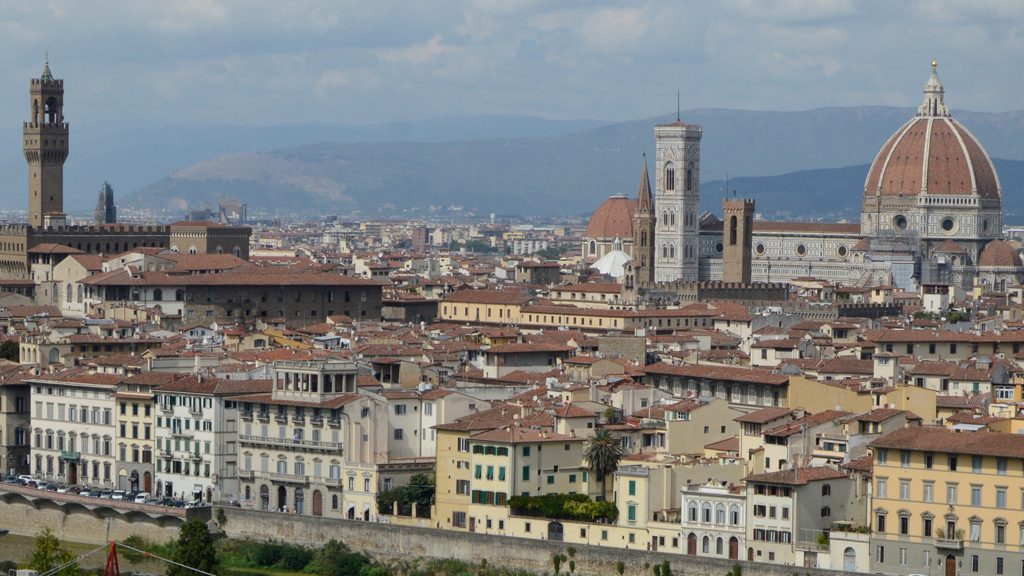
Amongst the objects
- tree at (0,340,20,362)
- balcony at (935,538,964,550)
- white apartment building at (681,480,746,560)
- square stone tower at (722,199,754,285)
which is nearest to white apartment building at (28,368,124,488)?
tree at (0,340,20,362)

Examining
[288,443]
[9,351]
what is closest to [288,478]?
[288,443]

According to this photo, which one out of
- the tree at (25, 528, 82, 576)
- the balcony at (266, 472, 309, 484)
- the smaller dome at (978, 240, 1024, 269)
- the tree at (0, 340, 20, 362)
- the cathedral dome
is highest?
the cathedral dome

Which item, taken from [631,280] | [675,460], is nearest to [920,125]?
[631,280]

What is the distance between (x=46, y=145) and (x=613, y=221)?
68.8 m

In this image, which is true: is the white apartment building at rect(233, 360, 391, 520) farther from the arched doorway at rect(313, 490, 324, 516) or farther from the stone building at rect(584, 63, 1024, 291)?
the stone building at rect(584, 63, 1024, 291)

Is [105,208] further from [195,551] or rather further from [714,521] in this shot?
[714,521]

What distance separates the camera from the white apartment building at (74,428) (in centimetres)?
5819

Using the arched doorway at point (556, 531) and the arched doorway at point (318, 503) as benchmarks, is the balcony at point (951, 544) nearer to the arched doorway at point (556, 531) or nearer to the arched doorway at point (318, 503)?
the arched doorway at point (556, 531)

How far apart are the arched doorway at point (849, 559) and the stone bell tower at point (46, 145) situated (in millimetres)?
76027

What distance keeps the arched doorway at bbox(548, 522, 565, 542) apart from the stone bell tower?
232ft

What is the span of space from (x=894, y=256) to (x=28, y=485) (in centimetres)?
8938

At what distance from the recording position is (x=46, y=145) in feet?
380

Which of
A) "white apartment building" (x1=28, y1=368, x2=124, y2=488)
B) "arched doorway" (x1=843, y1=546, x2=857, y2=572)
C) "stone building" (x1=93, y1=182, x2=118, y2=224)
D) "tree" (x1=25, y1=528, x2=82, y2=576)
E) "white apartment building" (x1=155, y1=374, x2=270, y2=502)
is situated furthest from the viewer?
"stone building" (x1=93, y1=182, x2=118, y2=224)

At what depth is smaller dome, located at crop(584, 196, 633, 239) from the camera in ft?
580
